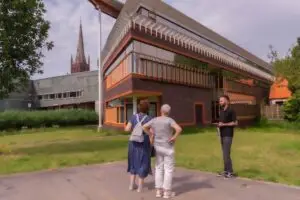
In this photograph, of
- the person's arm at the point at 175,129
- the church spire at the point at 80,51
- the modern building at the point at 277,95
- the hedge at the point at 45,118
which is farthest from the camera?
the church spire at the point at 80,51

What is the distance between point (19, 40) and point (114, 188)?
920cm

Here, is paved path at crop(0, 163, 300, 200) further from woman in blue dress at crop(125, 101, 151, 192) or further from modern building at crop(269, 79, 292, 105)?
modern building at crop(269, 79, 292, 105)

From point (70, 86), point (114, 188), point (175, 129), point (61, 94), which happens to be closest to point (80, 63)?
point (61, 94)

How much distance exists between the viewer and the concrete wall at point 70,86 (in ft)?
209

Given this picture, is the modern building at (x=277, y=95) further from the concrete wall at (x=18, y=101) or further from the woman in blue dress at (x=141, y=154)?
the woman in blue dress at (x=141, y=154)

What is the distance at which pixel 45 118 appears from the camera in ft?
145

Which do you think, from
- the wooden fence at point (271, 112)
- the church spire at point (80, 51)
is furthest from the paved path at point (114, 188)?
the church spire at point (80, 51)

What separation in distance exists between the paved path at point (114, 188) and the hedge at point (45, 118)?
34.7 metres

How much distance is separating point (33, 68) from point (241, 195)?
10.9 metres

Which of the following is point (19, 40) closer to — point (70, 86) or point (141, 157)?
point (141, 157)

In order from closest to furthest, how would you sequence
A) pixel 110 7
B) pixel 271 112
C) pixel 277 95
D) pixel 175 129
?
pixel 175 129 < pixel 110 7 < pixel 271 112 < pixel 277 95

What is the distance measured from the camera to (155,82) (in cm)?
2405

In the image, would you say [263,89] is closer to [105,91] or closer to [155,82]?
[105,91]

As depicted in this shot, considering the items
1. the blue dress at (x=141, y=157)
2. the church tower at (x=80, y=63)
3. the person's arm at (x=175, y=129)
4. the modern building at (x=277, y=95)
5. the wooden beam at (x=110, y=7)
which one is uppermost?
the church tower at (x=80, y=63)
